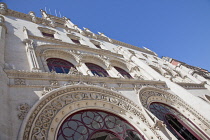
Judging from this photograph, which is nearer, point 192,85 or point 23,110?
point 23,110

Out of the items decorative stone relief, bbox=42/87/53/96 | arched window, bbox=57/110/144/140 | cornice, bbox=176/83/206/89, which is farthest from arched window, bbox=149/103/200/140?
decorative stone relief, bbox=42/87/53/96

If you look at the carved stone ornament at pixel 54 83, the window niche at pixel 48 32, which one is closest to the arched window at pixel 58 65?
the carved stone ornament at pixel 54 83

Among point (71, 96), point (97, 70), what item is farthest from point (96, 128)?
point (97, 70)

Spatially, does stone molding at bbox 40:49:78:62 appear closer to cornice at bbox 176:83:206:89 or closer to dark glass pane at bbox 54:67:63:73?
dark glass pane at bbox 54:67:63:73

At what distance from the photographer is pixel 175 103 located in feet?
31.0

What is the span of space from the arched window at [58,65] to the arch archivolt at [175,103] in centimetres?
485

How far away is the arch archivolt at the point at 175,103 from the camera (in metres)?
8.21

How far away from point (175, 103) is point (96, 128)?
619cm

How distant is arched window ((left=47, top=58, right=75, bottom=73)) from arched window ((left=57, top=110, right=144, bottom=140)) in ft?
13.2

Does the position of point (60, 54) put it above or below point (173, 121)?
above

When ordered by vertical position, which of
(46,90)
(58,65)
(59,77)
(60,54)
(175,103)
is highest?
(60,54)

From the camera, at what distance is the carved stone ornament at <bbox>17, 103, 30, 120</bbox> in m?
4.16

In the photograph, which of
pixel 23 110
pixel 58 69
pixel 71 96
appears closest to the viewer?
pixel 23 110

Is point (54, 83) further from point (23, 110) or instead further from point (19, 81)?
point (23, 110)
